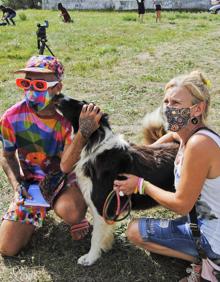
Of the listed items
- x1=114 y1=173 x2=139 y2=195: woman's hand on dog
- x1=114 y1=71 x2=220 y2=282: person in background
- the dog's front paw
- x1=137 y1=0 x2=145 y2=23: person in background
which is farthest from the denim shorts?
x1=137 y1=0 x2=145 y2=23: person in background

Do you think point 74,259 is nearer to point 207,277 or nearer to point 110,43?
point 207,277

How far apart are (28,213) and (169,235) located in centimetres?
126

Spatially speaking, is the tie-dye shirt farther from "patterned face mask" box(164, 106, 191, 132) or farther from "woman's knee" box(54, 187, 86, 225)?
"patterned face mask" box(164, 106, 191, 132)

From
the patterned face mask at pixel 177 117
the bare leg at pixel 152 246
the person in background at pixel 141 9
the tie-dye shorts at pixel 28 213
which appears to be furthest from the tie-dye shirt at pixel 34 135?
the person in background at pixel 141 9

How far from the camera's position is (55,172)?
3789 mm

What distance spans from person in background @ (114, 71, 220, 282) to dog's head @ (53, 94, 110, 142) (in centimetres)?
48

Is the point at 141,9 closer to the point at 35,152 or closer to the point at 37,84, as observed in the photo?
the point at 35,152

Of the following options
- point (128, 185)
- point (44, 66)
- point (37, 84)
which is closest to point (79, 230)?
point (128, 185)

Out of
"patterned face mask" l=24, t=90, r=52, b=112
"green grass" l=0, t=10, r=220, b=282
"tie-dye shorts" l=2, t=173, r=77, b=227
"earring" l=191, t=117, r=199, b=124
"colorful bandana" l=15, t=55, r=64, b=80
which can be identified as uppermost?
"colorful bandana" l=15, t=55, r=64, b=80

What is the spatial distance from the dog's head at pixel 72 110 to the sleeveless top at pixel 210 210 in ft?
2.07

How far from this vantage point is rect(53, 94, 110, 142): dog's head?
323 cm

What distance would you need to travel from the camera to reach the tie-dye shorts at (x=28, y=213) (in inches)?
147

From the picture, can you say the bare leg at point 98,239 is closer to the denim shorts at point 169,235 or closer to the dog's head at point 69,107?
the denim shorts at point 169,235

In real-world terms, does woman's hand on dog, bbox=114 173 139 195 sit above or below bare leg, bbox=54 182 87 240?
above
